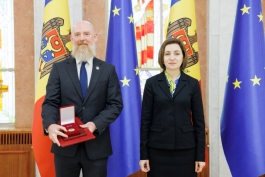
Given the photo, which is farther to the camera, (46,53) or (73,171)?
(46,53)

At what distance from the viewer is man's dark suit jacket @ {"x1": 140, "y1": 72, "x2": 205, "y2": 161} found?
82.4 inches

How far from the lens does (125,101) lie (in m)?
2.91

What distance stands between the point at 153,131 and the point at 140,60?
77.0 inches

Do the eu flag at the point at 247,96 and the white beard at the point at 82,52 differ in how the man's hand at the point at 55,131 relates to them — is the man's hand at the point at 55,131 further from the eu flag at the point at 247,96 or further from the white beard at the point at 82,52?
the eu flag at the point at 247,96

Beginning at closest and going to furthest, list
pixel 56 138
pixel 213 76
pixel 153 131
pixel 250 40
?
pixel 56 138 → pixel 153 131 → pixel 250 40 → pixel 213 76

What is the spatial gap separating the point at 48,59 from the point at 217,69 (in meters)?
1.92

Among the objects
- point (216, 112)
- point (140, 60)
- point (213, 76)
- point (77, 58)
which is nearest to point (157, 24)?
point (140, 60)

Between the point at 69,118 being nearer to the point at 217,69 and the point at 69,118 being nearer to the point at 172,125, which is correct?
the point at 172,125

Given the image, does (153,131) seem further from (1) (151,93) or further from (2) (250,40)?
(2) (250,40)

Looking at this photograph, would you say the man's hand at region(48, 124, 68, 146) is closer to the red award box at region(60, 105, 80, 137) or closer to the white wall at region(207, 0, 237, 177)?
the red award box at region(60, 105, 80, 137)

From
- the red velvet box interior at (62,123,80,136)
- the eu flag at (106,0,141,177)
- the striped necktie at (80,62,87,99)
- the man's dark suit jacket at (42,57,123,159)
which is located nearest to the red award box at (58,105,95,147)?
the red velvet box interior at (62,123,80,136)

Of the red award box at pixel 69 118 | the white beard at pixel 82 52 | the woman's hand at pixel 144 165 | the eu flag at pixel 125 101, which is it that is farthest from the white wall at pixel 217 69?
the red award box at pixel 69 118

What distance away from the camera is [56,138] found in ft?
6.24

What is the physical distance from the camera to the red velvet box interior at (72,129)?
1.92 metres
